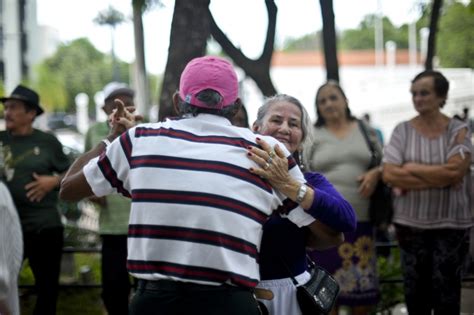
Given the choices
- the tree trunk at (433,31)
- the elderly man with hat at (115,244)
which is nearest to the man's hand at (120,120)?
the elderly man with hat at (115,244)

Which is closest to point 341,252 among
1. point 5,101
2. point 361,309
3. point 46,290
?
point 361,309

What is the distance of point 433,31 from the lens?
26.2ft

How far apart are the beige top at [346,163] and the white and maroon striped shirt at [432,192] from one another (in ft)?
0.70

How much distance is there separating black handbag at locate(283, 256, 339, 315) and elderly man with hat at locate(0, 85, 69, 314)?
3.00m

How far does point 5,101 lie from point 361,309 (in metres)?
3.11

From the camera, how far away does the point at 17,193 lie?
585 centimetres

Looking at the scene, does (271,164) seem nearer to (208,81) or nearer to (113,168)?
(208,81)

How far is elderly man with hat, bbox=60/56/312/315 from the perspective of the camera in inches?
107

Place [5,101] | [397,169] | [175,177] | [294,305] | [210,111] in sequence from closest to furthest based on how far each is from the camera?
[175,177] → [210,111] → [294,305] → [397,169] → [5,101]

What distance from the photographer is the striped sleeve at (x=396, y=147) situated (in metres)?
5.64

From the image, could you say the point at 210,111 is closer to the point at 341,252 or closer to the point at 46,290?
the point at 341,252

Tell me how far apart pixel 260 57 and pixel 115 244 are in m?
2.75

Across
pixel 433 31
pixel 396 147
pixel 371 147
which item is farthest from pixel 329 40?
pixel 396 147

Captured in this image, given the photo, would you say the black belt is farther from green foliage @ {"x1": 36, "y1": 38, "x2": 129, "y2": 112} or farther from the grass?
green foliage @ {"x1": 36, "y1": 38, "x2": 129, "y2": 112}
